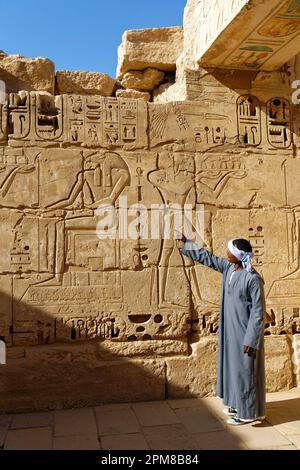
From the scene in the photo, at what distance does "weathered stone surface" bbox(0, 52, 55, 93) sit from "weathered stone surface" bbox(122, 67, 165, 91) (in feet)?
3.67

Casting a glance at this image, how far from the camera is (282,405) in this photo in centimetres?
425

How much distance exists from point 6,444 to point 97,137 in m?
2.94

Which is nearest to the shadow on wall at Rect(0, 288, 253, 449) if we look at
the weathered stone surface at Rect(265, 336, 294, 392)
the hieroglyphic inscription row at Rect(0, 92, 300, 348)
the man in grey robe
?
the hieroglyphic inscription row at Rect(0, 92, 300, 348)

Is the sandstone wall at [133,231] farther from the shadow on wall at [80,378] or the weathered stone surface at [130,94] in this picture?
the weathered stone surface at [130,94]

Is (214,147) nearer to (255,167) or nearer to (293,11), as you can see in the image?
(255,167)

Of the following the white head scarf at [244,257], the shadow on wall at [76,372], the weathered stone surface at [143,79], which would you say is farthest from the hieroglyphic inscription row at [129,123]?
the shadow on wall at [76,372]

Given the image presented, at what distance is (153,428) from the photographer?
3.71 m

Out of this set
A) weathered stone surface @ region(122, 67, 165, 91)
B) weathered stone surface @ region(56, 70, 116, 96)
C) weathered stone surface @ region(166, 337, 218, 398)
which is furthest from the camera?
weathered stone surface @ region(122, 67, 165, 91)

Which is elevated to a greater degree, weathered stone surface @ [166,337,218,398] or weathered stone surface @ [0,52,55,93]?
weathered stone surface @ [0,52,55,93]

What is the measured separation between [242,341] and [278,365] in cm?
126

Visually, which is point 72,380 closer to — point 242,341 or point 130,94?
point 242,341

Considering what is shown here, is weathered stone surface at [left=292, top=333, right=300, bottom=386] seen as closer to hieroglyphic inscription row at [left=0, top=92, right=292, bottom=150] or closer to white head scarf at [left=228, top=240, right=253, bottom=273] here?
white head scarf at [left=228, top=240, right=253, bottom=273]

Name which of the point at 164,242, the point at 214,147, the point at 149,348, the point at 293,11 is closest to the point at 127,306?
the point at 149,348

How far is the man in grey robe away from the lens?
11.9 ft
